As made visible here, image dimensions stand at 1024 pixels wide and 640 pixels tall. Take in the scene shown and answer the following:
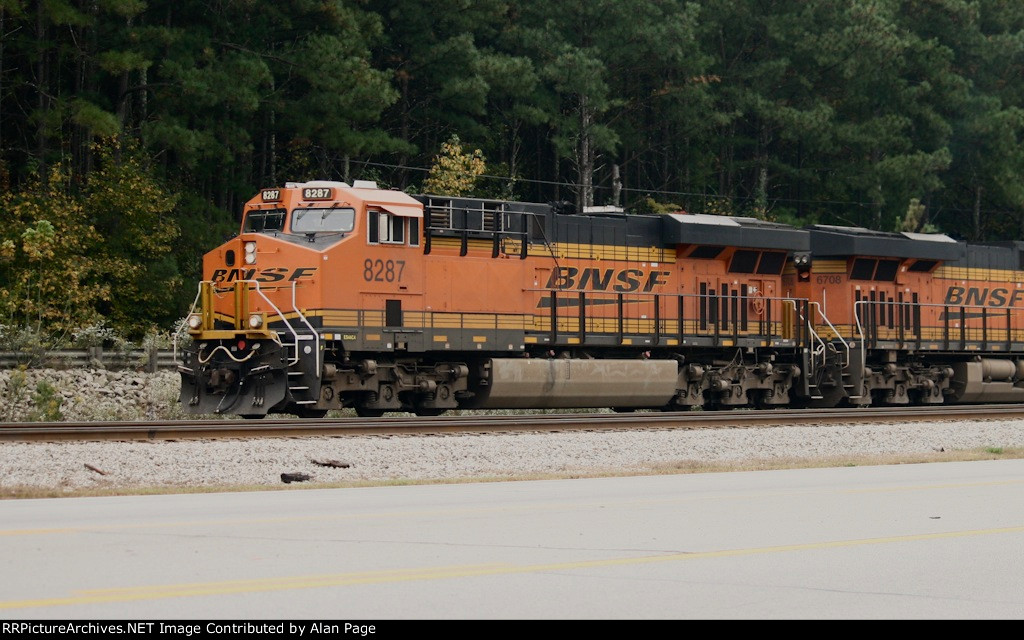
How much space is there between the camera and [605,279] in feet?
78.4

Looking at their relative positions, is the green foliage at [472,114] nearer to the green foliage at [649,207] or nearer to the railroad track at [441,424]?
the green foliage at [649,207]

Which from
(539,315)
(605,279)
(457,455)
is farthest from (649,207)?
(457,455)

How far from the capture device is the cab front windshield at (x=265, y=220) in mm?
20594

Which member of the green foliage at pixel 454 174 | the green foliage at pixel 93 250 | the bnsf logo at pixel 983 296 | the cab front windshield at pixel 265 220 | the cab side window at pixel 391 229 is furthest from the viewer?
the green foliage at pixel 454 174

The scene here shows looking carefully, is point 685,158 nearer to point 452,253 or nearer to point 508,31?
point 508,31

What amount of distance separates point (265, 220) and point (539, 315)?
16.5 feet

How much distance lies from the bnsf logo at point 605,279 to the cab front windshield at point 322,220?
4.31 metres

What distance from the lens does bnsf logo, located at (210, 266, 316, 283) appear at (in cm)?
1993

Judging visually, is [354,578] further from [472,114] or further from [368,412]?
[472,114]

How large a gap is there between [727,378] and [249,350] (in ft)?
32.2

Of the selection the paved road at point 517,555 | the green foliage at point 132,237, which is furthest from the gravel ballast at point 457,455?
the green foliage at point 132,237

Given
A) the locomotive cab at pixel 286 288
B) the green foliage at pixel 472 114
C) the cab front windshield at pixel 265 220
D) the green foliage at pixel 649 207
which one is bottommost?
the locomotive cab at pixel 286 288

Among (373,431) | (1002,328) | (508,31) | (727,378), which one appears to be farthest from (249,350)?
(508,31)

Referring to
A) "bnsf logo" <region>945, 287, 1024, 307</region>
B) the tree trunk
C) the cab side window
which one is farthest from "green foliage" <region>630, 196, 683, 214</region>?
the cab side window
